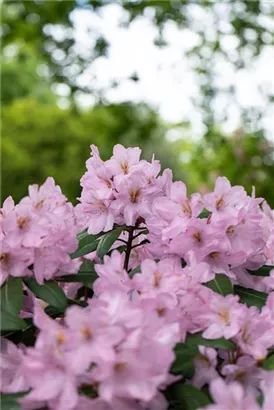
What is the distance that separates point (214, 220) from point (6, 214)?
36cm

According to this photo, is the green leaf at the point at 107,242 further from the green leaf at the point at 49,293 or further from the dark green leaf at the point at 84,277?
the green leaf at the point at 49,293

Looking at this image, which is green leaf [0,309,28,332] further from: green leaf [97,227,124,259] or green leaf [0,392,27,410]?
green leaf [97,227,124,259]

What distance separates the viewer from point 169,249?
1.24m

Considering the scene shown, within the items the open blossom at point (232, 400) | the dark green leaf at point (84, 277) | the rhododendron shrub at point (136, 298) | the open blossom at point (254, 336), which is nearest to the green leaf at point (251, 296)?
the rhododendron shrub at point (136, 298)

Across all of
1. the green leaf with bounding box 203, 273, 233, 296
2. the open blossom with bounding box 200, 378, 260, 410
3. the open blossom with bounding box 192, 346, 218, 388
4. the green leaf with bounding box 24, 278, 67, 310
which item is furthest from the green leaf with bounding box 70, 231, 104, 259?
the open blossom with bounding box 200, 378, 260, 410

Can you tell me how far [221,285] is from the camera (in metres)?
1.19

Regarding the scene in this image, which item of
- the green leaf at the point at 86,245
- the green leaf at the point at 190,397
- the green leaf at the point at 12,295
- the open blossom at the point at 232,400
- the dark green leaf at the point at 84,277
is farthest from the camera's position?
the green leaf at the point at 86,245

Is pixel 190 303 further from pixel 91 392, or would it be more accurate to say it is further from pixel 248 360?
pixel 91 392

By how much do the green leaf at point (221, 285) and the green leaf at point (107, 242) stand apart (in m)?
0.22

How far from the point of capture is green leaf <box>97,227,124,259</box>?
1.32m

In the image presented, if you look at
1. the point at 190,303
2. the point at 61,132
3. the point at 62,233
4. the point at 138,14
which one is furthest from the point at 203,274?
the point at 61,132

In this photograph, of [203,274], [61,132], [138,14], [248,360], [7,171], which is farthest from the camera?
[61,132]

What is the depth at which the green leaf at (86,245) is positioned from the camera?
135cm

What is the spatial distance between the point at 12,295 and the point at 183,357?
30cm
